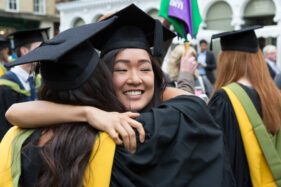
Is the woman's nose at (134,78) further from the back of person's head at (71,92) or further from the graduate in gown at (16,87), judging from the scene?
the graduate in gown at (16,87)

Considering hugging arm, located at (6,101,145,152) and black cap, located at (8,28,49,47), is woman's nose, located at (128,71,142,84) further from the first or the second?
black cap, located at (8,28,49,47)

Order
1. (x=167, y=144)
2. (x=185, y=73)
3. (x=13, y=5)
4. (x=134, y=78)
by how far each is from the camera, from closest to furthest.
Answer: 1. (x=167, y=144)
2. (x=134, y=78)
3. (x=185, y=73)
4. (x=13, y=5)

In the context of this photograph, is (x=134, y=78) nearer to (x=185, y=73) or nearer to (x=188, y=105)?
(x=188, y=105)

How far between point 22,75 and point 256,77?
8.42 ft

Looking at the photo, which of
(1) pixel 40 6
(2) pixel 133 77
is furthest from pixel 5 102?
(1) pixel 40 6

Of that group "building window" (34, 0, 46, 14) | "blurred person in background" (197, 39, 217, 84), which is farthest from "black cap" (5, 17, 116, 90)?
"building window" (34, 0, 46, 14)

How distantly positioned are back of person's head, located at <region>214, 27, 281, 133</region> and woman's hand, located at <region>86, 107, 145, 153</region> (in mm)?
1657

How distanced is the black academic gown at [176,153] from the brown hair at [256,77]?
50.0 inches

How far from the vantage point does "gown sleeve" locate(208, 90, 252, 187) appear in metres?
2.63

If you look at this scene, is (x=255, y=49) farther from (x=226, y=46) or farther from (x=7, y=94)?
(x=7, y=94)

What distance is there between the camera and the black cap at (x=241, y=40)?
2846mm

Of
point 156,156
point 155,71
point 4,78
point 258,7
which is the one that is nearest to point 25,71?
point 4,78

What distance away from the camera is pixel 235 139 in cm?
264

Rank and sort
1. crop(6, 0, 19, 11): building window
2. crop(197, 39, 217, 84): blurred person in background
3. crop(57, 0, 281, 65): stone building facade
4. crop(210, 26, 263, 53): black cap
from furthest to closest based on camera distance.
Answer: crop(6, 0, 19, 11): building window → crop(57, 0, 281, 65): stone building facade → crop(197, 39, 217, 84): blurred person in background → crop(210, 26, 263, 53): black cap
